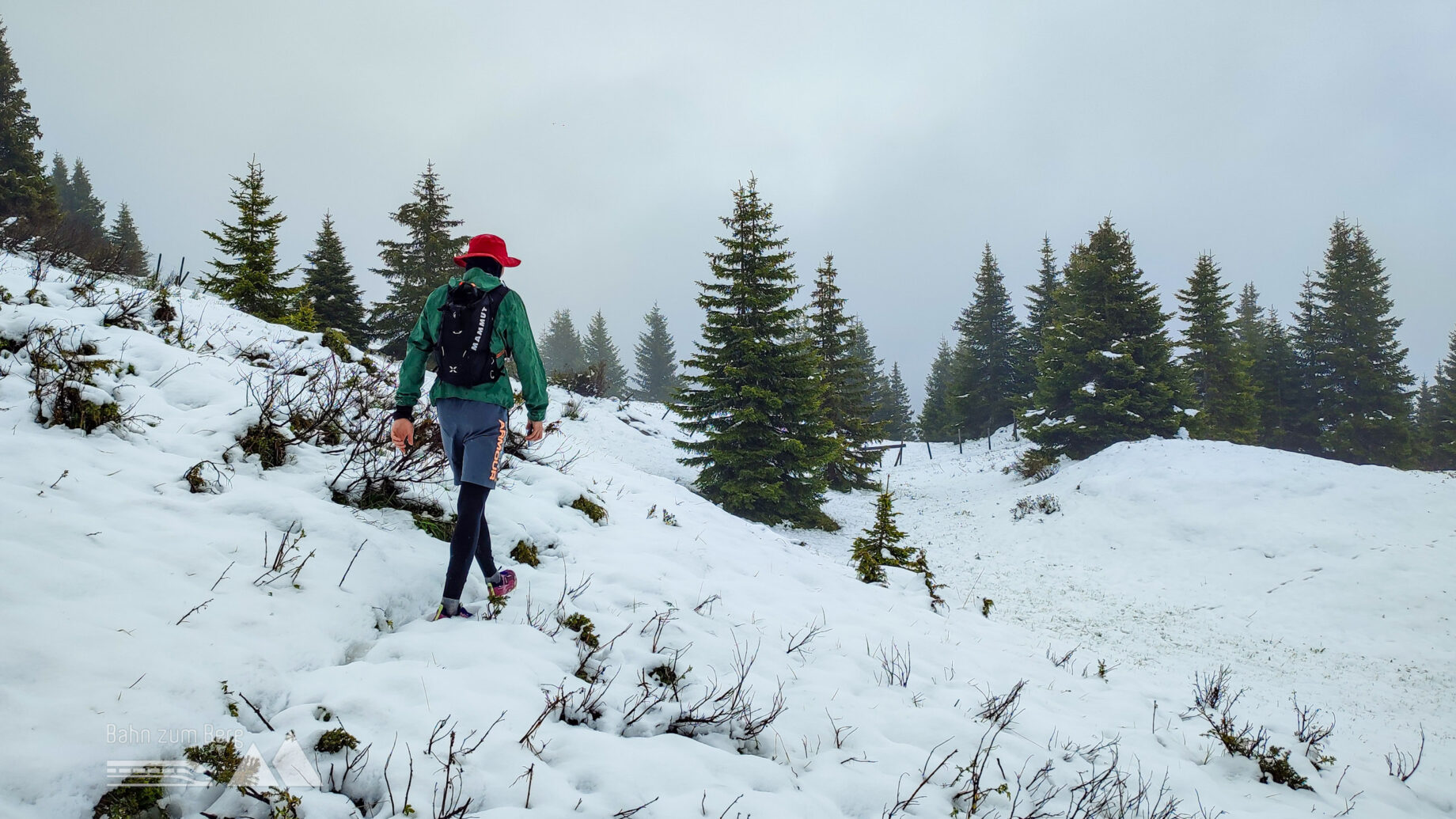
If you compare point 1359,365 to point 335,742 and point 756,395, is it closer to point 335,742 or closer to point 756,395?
point 756,395

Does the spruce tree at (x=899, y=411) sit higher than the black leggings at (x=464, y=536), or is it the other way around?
the spruce tree at (x=899, y=411)

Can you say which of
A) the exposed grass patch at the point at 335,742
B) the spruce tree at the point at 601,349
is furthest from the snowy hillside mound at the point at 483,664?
the spruce tree at the point at 601,349

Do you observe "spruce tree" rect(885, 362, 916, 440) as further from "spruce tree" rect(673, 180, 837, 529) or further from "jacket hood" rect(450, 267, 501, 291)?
"jacket hood" rect(450, 267, 501, 291)

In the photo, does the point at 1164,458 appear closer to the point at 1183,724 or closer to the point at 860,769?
the point at 1183,724

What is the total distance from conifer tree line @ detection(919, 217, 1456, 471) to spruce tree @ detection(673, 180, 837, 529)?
425 inches

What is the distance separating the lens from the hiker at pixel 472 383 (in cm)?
321

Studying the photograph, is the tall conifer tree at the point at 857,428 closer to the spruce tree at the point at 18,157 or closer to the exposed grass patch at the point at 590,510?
the exposed grass patch at the point at 590,510

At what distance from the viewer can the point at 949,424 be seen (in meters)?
35.0

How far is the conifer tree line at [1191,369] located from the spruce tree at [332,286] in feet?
86.2

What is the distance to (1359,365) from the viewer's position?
26484mm

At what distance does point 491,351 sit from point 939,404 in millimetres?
39747

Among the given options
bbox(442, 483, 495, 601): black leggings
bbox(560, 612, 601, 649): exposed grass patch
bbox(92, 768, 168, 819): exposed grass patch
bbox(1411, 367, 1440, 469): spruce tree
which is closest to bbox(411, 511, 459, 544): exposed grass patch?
bbox(442, 483, 495, 601): black leggings

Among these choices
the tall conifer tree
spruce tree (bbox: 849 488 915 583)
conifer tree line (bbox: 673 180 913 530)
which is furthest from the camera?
the tall conifer tree

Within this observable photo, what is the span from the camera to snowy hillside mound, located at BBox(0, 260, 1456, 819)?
1952mm
